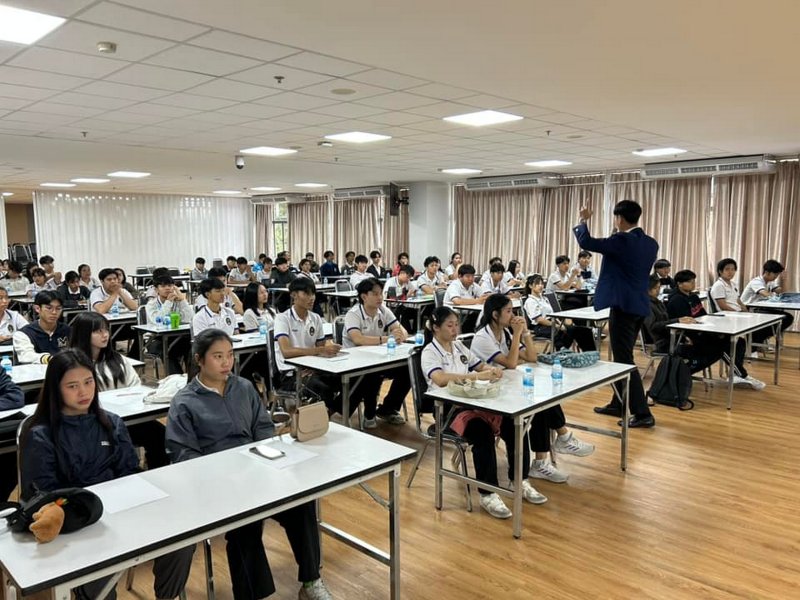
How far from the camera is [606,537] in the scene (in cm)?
334

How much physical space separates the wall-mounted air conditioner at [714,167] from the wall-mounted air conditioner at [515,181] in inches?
67.8


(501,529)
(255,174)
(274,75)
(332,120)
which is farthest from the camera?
(255,174)

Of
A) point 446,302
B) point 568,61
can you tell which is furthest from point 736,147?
point 568,61

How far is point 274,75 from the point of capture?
13.9 ft

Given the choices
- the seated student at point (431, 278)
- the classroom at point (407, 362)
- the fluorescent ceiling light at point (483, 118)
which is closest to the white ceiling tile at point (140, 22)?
the classroom at point (407, 362)

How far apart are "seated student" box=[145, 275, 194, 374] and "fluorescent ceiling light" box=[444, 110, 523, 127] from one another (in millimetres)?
3294

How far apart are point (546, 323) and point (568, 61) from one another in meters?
3.68

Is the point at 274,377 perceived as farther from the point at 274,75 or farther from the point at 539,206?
the point at 539,206

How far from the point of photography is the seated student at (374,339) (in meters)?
5.09

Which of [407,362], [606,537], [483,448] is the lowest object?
[606,537]

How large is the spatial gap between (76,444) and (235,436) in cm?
65

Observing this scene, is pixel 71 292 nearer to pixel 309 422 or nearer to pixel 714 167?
pixel 309 422

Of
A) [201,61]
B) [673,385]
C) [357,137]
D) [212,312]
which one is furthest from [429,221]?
[201,61]

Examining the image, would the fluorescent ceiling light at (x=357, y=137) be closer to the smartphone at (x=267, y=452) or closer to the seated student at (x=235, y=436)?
the seated student at (x=235, y=436)
